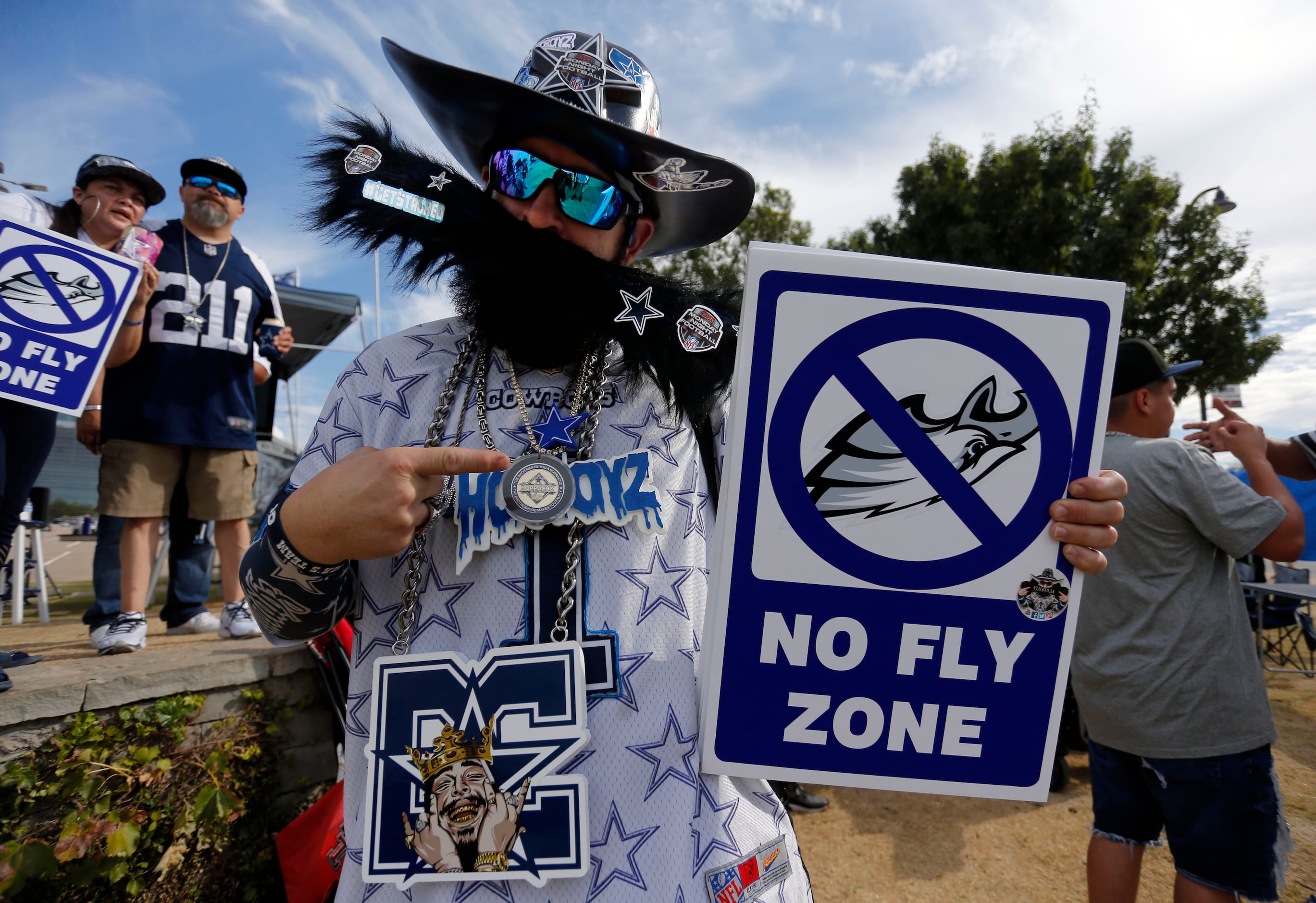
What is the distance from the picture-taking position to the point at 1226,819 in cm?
191

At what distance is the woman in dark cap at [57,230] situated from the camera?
2.11 metres

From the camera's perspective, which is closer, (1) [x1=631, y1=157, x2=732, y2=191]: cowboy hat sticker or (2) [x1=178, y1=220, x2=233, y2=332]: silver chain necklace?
(1) [x1=631, y1=157, x2=732, y2=191]: cowboy hat sticker

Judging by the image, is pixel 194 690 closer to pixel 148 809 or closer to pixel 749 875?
pixel 148 809

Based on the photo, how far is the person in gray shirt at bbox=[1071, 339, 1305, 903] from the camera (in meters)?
1.92

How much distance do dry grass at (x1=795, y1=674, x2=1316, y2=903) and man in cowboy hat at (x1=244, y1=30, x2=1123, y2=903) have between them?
2.50 metres

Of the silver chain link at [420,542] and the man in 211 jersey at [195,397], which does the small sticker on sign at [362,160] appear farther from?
the man in 211 jersey at [195,397]

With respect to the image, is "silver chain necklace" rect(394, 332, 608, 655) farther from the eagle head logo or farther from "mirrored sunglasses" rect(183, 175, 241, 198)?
"mirrored sunglasses" rect(183, 175, 241, 198)

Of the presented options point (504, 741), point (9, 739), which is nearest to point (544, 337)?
point (504, 741)

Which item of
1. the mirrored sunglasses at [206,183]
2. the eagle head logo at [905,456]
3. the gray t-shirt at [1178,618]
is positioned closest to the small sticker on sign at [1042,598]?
the eagle head logo at [905,456]

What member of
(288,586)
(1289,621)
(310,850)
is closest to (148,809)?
(310,850)

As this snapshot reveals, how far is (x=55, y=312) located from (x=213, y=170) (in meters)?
1.36

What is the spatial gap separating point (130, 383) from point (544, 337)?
2.53 meters

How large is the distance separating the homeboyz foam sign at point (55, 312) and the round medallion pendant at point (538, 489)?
1799 mm

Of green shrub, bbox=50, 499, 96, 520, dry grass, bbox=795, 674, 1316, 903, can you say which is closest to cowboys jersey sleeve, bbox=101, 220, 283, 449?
dry grass, bbox=795, 674, 1316, 903
